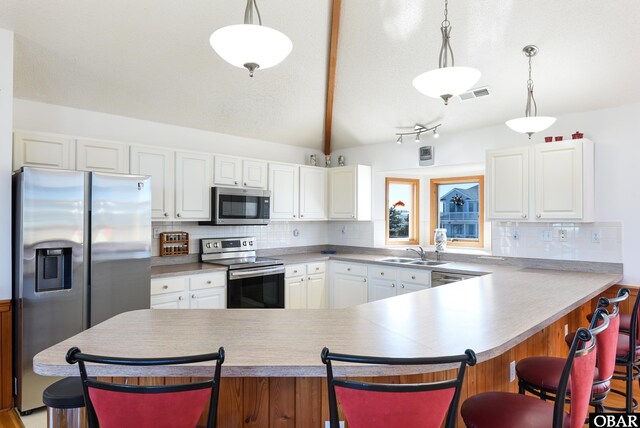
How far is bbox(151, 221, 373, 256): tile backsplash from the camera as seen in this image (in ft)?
14.6

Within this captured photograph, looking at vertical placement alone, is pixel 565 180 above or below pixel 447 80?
below

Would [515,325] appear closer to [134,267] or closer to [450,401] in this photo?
[450,401]

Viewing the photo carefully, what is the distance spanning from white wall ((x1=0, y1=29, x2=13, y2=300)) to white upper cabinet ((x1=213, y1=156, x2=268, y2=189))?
1.83 m

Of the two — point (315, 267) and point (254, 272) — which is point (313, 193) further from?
point (254, 272)

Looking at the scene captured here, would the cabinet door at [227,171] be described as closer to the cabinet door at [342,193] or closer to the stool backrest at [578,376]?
the cabinet door at [342,193]

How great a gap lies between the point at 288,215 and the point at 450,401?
4053 millimetres

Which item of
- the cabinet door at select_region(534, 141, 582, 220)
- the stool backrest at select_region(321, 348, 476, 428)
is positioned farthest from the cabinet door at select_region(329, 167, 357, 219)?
the stool backrest at select_region(321, 348, 476, 428)

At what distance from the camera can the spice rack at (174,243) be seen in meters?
4.09

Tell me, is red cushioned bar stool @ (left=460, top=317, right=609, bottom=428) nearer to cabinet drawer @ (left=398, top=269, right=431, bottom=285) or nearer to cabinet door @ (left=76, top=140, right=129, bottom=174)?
cabinet drawer @ (left=398, top=269, right=431, bottom=285)

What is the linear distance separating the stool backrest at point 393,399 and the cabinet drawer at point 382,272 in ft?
11.2

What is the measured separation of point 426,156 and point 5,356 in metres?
4.40

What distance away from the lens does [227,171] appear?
439 centimetres

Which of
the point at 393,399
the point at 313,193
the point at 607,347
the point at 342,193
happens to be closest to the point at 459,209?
the point at 342,193

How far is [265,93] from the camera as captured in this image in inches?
166
